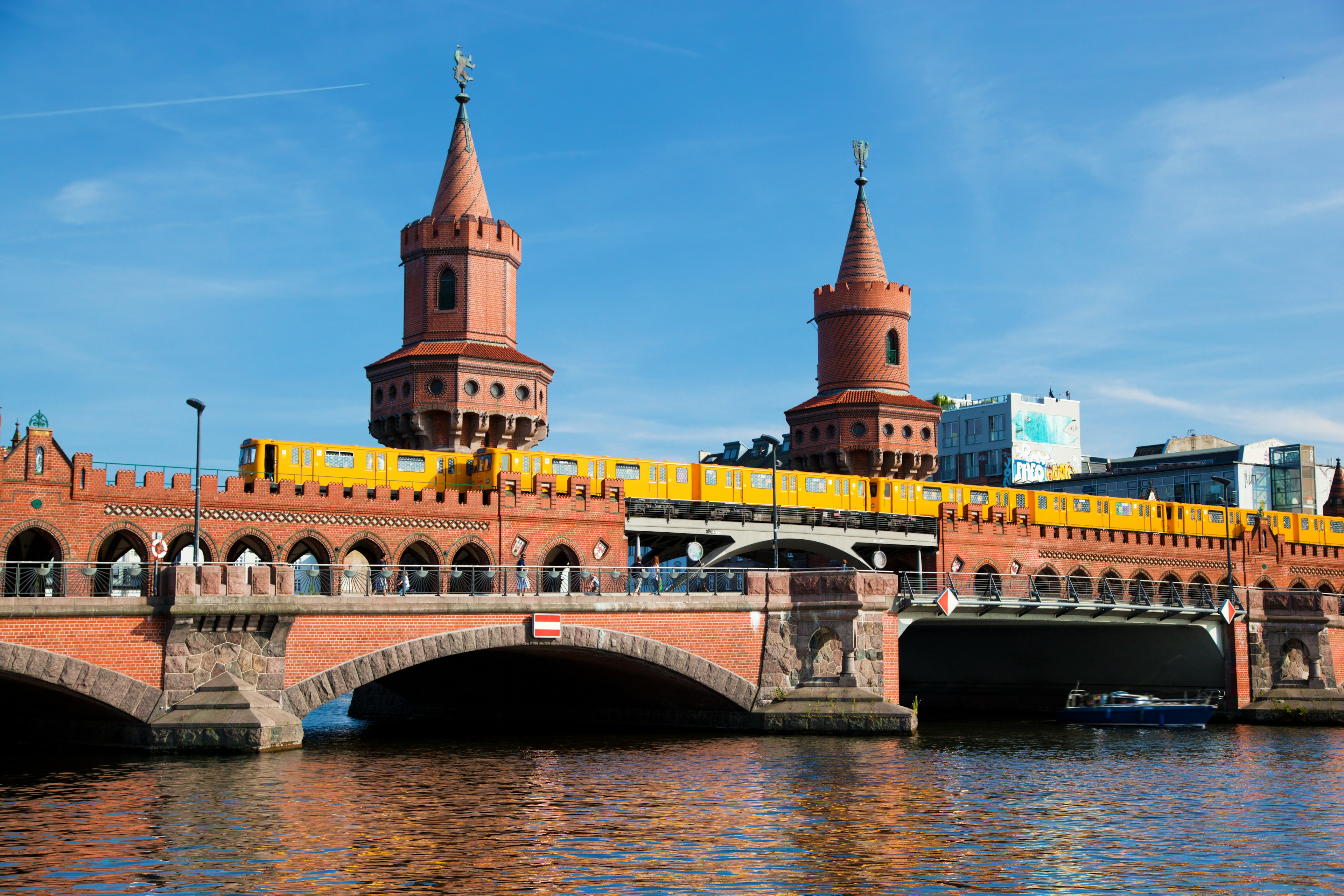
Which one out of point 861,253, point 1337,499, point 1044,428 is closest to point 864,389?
point 861,253

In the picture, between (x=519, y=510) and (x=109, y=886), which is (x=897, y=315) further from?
(x=109, y=886)

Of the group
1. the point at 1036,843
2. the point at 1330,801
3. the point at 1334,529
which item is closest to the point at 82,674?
the point at 1036,843

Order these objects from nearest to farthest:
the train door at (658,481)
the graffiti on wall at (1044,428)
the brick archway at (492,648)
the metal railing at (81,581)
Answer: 1. the metal railing at (81,581)
2. the brick archway at (492,648)
3. the train door at (658,481)
4. the graffiti on wall at (1044,428)

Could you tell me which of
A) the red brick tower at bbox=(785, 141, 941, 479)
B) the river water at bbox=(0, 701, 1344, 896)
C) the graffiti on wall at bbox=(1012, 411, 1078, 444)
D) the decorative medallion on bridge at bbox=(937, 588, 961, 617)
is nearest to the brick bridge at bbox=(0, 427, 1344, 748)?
the decorative medallion on bridge at bbox=(937, 588, 961, 617)

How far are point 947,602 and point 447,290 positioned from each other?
110 ft

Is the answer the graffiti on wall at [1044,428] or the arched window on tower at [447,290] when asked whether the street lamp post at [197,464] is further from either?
the graffiti on wall at [1044,428]

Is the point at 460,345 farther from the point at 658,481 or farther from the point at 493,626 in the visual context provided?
the point at 493,626

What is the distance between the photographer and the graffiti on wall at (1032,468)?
131 meters

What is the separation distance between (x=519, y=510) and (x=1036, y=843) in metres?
38.2

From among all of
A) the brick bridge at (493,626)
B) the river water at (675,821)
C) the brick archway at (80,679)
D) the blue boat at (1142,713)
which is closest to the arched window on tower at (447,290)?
the brick bridge at (493,626)

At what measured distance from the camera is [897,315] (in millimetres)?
86375

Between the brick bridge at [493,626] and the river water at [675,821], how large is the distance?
2.49 m

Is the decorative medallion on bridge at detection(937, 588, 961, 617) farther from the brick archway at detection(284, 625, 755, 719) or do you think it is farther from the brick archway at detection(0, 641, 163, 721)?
the brick archway at detection(0, 641, 163, 721)

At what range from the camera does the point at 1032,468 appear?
5226 inches
